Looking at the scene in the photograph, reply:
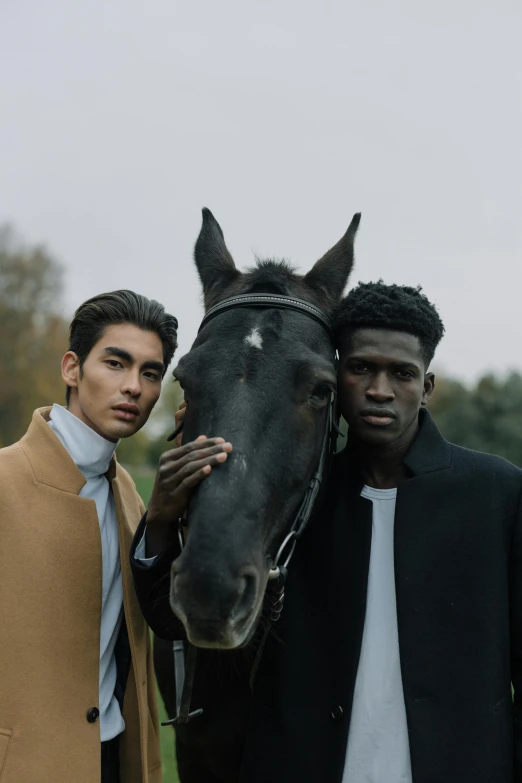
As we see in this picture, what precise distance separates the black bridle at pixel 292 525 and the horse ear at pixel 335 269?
1.10ft

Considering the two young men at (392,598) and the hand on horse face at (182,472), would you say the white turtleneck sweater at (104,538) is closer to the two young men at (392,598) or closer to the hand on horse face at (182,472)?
the two young men at (392,598)

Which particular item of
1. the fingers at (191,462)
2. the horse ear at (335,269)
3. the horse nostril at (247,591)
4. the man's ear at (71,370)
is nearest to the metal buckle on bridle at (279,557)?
the horse nostril at (247,591)

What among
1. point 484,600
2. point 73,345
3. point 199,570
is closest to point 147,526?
point 199,570

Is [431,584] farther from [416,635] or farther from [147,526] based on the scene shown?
[147,526]

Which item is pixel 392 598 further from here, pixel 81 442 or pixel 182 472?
Result: pixel 81 442

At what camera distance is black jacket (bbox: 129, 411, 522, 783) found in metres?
2.90

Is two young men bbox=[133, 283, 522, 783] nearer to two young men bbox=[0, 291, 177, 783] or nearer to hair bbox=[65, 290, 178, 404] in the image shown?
two young men bbox=[0, 291, 177, 783]

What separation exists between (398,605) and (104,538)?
1.46 m

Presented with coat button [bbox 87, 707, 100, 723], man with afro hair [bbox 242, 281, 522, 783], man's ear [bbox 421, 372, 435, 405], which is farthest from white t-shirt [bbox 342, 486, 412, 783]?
coat button [bbox 87, 707, 100, 723]

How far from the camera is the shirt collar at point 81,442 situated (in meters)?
3.54

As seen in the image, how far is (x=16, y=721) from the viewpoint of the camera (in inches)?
119

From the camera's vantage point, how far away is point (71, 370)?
3.77 metres

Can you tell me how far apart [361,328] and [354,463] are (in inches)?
25.2

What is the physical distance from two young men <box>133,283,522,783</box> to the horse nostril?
0.41 metres
